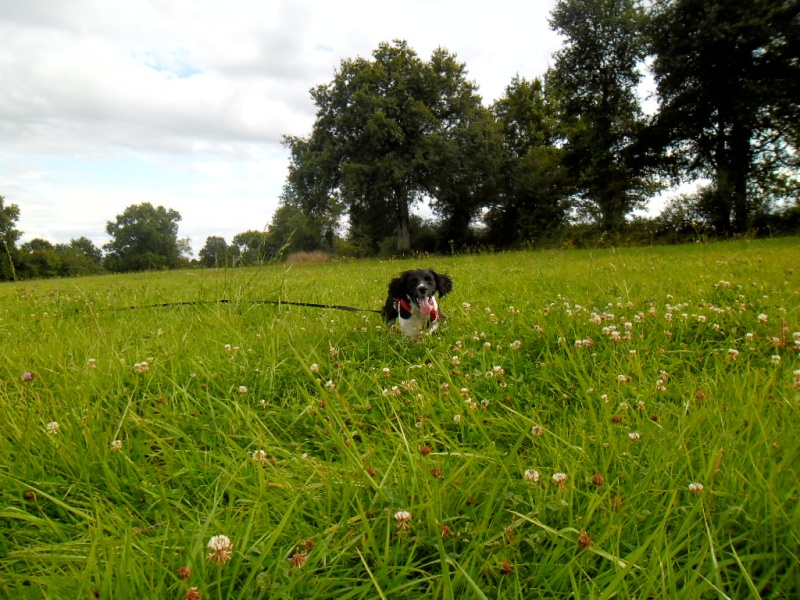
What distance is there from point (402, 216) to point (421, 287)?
1190 inches

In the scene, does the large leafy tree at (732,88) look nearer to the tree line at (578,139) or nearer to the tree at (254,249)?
the tree line at (578,139)

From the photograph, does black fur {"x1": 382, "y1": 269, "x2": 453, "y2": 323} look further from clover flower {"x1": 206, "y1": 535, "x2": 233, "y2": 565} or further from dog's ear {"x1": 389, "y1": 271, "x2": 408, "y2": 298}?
clover flower {"x1": 206, "y1": 535, "x2": 233, "y2": 565}

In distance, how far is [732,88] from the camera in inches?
805

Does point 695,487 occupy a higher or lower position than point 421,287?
lower

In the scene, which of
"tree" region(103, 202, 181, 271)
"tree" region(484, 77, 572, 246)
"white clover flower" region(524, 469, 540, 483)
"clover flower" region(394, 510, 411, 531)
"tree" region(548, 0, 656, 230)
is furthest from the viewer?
"tree" region(103, 202, 181, 271)

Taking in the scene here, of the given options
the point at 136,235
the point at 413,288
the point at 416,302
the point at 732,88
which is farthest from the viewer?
the point at 136,235

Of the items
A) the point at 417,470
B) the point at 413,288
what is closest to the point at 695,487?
the point at 417,470

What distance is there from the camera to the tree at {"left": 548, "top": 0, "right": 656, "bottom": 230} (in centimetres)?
2647

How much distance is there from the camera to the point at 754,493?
1.45 meters

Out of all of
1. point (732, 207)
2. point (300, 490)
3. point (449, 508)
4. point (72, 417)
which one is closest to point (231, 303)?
point (72, 417)

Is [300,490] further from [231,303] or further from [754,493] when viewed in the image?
[231,303]

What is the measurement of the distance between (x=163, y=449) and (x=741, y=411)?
2.60 metres

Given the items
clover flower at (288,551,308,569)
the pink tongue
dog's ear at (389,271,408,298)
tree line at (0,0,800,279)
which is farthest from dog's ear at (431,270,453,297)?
tree line at (0,0,800,279)

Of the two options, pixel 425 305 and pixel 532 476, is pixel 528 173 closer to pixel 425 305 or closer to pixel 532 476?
pixel 425 305
